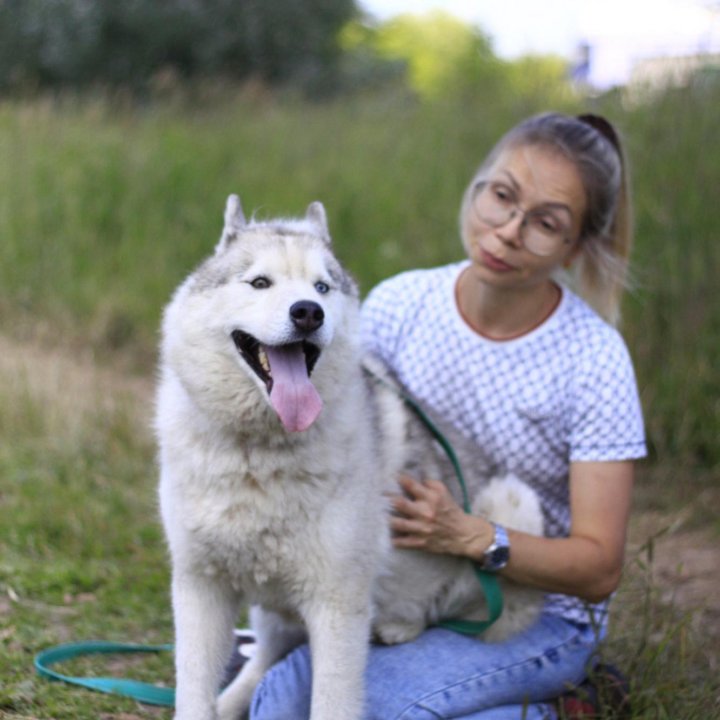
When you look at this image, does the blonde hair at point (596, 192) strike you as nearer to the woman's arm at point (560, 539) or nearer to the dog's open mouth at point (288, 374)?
the woman's arm at point (560, 539)

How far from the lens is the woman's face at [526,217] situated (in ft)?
10.5

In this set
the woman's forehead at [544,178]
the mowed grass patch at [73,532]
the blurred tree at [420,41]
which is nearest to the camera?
the woman's forehead at [544,178]

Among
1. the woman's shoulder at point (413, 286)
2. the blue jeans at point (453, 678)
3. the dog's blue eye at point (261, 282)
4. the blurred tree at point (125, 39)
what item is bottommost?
the blue jeans at point (453, 678)

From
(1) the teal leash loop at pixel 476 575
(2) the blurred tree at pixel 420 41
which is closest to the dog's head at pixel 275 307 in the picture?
(1) the teal leash loop at pixel 476 575

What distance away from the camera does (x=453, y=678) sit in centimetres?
301

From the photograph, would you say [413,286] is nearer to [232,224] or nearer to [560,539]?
[232,224]

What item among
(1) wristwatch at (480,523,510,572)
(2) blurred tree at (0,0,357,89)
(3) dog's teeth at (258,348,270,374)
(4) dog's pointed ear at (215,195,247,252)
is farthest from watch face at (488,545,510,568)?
(2) blurred tree at (0,0,357,89)

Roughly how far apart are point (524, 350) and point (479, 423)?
274 millimetres

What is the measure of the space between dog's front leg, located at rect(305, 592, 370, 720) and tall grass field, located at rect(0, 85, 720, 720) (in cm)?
80

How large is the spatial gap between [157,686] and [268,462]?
3.50 feet

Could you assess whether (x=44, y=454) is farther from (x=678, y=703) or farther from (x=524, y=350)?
(x=678, y=703)

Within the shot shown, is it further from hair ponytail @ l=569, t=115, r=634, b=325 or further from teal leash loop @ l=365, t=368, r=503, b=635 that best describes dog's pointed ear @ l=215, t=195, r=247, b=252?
hair ponytail @ l=569, t=115, r=634, b=325

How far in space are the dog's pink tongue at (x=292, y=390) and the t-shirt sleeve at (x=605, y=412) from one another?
0.94 meters

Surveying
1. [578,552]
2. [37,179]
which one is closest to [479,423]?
[578,552]
